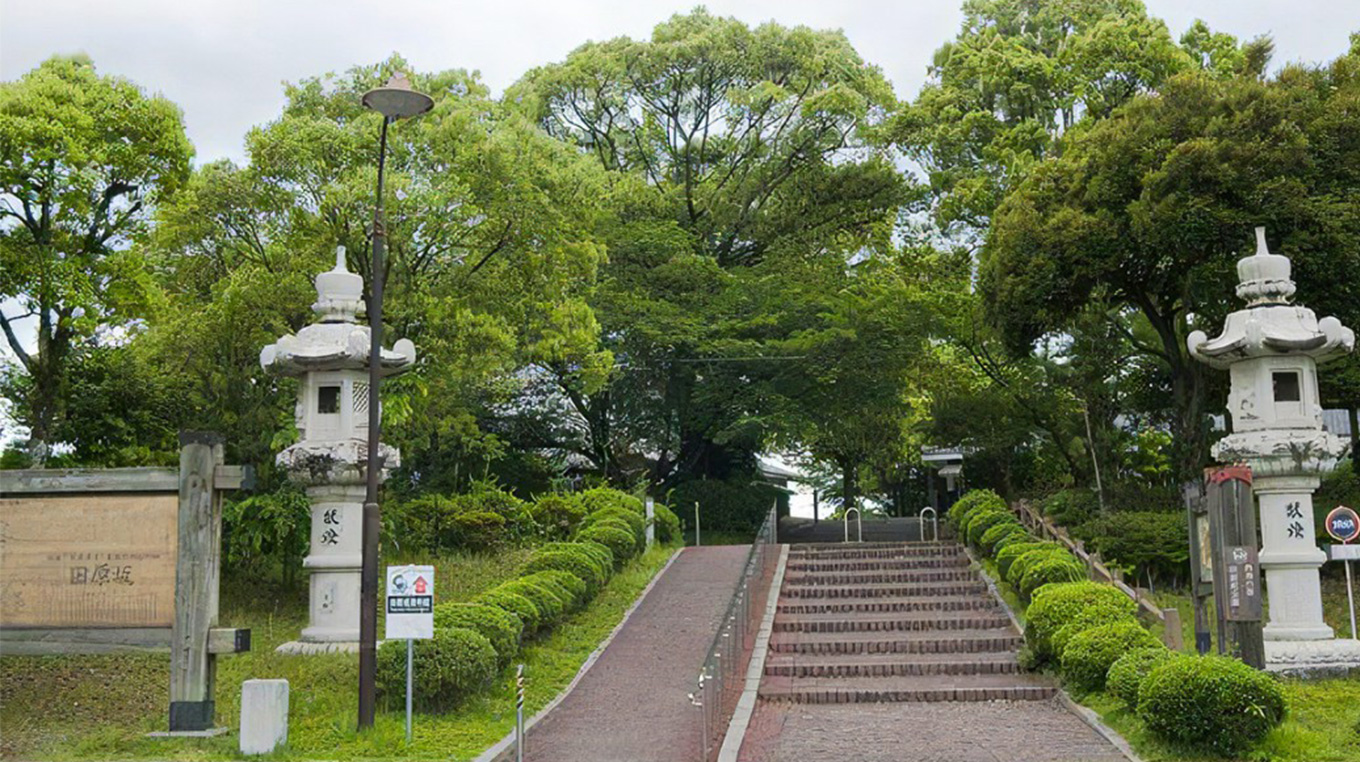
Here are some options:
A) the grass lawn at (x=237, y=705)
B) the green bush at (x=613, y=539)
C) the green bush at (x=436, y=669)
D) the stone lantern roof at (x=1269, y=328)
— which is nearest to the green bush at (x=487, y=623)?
the grass lawn at (x=237, y=705)

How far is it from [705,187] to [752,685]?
20.1 metres

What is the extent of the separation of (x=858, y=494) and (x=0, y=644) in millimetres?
37443

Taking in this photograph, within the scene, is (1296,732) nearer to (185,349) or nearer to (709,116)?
(185,349)

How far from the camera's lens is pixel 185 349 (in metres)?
20.3

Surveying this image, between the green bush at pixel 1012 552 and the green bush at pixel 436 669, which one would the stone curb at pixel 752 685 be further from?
the green bush at pixel 1012 552

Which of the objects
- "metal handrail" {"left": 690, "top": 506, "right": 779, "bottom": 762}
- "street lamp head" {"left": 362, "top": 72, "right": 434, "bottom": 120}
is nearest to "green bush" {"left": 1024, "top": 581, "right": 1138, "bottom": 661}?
"metal handrail" {"left": 690, "top": 506, "right": 779, "bottom": 762}

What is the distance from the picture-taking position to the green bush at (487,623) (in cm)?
1434

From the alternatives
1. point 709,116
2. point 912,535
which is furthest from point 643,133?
point 912,535

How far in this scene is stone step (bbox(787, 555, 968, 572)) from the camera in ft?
73.9

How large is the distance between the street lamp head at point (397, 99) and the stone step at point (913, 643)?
936 cm

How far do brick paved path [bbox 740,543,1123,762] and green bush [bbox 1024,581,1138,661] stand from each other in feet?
1.57

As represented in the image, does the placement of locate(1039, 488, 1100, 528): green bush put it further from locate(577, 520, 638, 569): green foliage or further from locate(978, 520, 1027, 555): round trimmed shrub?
locate(577, 520, 638, 569): green foliage

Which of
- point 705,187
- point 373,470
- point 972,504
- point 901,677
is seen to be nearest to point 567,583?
point 901,677

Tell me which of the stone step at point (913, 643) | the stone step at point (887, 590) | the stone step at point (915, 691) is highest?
the stone step at point (887, 590)
